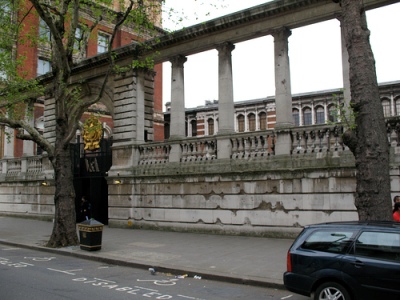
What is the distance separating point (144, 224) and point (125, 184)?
7.20ft

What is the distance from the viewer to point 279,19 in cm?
1576

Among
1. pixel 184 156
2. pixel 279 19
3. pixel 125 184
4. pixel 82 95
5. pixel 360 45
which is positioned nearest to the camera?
pixel 360 45

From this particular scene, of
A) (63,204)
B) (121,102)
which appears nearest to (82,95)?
(121,102)

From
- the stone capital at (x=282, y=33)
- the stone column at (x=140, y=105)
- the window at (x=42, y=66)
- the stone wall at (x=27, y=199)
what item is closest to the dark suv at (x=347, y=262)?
the stone capital at (x=282, y=33)

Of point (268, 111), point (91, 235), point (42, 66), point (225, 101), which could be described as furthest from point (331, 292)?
point (268, 111)

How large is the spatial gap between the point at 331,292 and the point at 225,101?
38.1ft

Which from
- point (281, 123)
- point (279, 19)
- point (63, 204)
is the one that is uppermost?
point (279, 19)

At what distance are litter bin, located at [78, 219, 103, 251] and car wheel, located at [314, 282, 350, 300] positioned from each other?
8.47 m

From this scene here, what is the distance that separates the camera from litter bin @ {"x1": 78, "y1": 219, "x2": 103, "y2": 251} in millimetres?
13086

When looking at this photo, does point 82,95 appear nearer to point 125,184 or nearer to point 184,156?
point 125,184

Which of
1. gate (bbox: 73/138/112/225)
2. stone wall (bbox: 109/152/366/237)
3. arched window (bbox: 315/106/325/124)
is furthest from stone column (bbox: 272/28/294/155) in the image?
arched window (bbox: 315/106/325/124)

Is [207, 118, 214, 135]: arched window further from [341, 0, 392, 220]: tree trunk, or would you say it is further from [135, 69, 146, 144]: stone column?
[341, 0, 392, 220]: tree trunk

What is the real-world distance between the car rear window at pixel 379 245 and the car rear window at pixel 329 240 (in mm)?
180

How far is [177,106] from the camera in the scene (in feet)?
61.3
